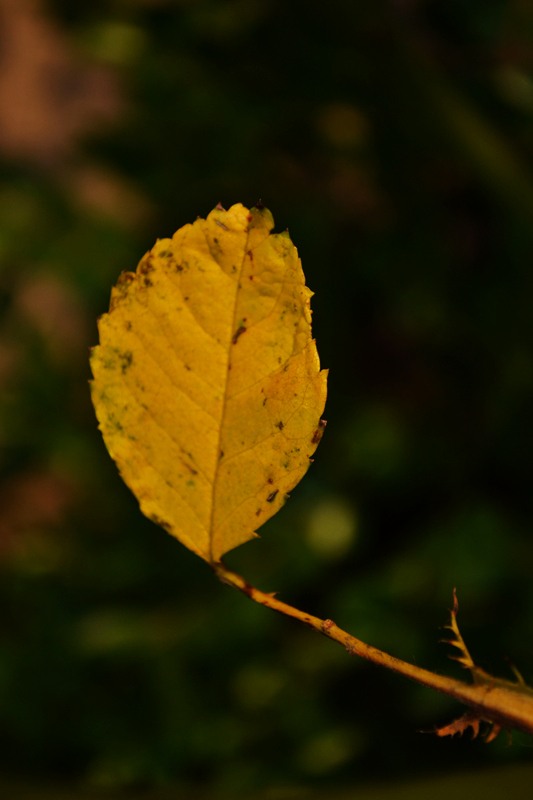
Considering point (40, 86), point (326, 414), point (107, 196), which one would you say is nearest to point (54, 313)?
point (107, 196)

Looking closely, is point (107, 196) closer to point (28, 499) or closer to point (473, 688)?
point (28, 499)

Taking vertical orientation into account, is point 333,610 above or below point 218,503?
above

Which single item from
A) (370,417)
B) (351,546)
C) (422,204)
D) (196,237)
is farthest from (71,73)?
(196,237)

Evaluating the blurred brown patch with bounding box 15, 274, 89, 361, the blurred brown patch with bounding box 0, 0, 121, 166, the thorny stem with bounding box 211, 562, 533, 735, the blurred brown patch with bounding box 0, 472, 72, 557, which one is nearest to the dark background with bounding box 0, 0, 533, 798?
the blurred brown patch with bounding box 15, 274, 89, 361

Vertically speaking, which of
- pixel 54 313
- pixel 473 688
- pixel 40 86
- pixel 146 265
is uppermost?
pixel 40 86

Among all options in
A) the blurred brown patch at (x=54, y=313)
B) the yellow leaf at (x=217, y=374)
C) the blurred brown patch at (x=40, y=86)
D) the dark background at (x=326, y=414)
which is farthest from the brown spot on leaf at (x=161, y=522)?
the blurred brown patch at (x=40, y=86)

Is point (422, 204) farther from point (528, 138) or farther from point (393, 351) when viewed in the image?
point (393, 351)

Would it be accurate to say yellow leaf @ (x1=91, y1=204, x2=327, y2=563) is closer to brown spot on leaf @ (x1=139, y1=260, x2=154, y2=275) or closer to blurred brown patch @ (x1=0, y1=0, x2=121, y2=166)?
brown spot on leaf @ (x1=139, y1=260, x2=154, y2=275)
